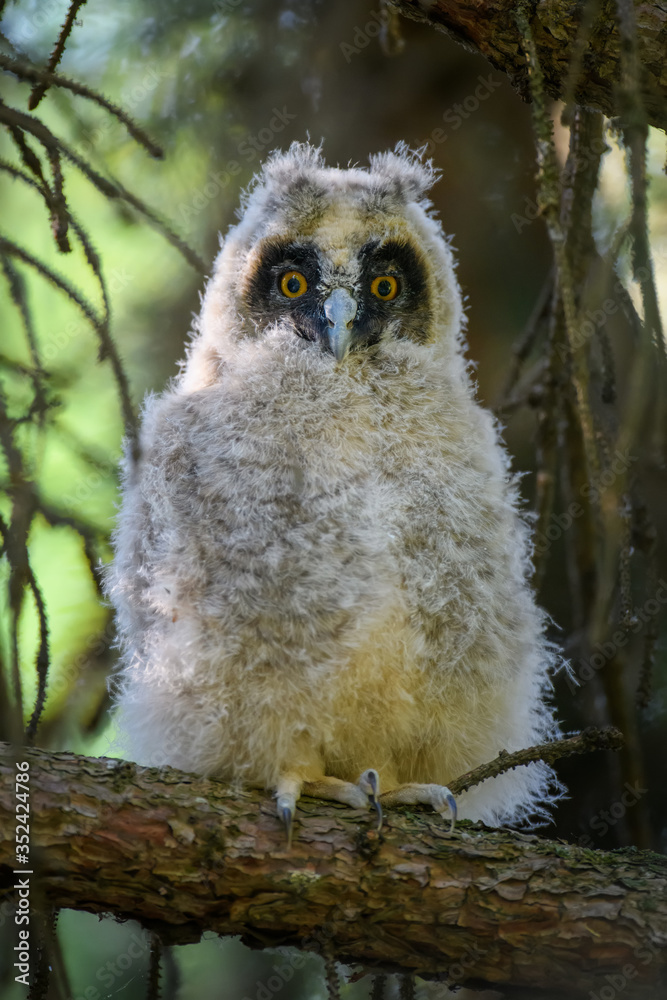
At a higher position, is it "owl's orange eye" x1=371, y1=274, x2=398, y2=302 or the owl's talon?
"owl's orange eye" x1=371, y1=274, x2=398, y2=302

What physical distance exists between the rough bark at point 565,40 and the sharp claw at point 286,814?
1.50 meters

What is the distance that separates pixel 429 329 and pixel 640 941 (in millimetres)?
1496

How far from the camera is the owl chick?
178 centimetres

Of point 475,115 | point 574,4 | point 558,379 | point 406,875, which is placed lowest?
point 406,875

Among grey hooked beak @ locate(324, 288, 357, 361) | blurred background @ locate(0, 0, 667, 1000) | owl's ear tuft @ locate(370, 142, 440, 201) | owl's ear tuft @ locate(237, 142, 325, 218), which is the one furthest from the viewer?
blurred background @ locate(0, 0, 667, 1000)

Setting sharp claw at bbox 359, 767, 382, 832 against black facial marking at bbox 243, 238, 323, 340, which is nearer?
sharp claw at bbox 359, 767, 382, 832

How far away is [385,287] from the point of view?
2.26 m

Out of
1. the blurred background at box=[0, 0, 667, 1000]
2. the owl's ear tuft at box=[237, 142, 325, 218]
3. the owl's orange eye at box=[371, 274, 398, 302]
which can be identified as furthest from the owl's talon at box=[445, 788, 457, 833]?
the owl's ear tuft at box=[237, 142, 325, 218]

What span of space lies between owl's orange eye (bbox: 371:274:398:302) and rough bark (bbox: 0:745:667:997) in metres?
1.26

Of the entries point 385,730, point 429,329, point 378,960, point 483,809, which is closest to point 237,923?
point 378,960

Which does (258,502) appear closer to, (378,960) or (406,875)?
(406,875)

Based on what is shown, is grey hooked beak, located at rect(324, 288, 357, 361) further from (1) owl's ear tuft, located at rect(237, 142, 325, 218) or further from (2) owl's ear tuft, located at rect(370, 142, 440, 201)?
(2) owl's ear tuft, located at rect(370, 142, 440, 201)

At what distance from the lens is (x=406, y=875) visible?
5.41ft

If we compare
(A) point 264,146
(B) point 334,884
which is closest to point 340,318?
(B) point 334,884
